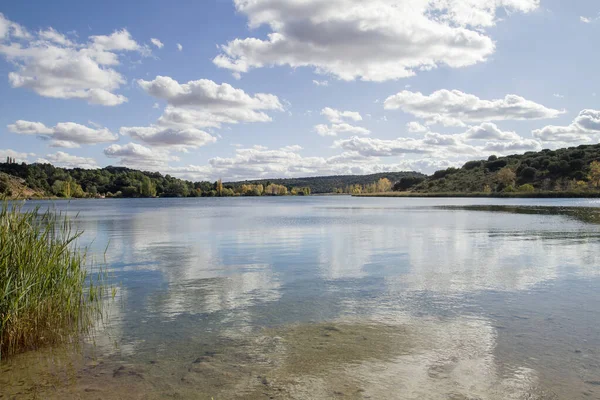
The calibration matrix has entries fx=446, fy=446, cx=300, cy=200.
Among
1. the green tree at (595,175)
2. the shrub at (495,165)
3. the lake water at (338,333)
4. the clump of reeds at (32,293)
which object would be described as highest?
the shrub at (495,165)

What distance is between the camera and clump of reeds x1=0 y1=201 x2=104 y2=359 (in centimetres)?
825

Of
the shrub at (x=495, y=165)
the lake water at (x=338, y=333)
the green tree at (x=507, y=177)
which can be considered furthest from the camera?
the shrub at (x=495, y=165)

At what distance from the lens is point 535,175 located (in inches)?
5251

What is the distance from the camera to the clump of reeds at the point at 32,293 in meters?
8.25

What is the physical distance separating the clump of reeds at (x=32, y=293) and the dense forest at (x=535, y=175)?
389ft

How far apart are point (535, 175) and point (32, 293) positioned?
145958 millimetres

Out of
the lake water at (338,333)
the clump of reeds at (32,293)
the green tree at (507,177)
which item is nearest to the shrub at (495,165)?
the green tree at (507,177)

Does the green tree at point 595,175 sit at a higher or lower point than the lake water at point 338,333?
higher

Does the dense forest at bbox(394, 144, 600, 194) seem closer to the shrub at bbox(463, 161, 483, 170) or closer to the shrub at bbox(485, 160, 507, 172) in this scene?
the shrub at bbox(485, 160, 507, 172)

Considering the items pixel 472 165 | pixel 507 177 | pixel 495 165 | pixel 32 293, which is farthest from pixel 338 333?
pixel 472 165

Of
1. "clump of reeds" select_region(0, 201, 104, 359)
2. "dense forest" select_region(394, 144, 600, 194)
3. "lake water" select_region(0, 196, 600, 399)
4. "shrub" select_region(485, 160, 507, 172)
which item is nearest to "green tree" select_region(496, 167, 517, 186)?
"dense forest" select_region(394, 144, 600, 194)

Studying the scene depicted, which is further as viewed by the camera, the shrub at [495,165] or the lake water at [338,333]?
the shrub at [495,165]

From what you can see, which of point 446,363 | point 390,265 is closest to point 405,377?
point 446,363

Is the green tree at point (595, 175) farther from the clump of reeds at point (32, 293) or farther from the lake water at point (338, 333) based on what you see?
the clump of reeds at point (32, 293)
